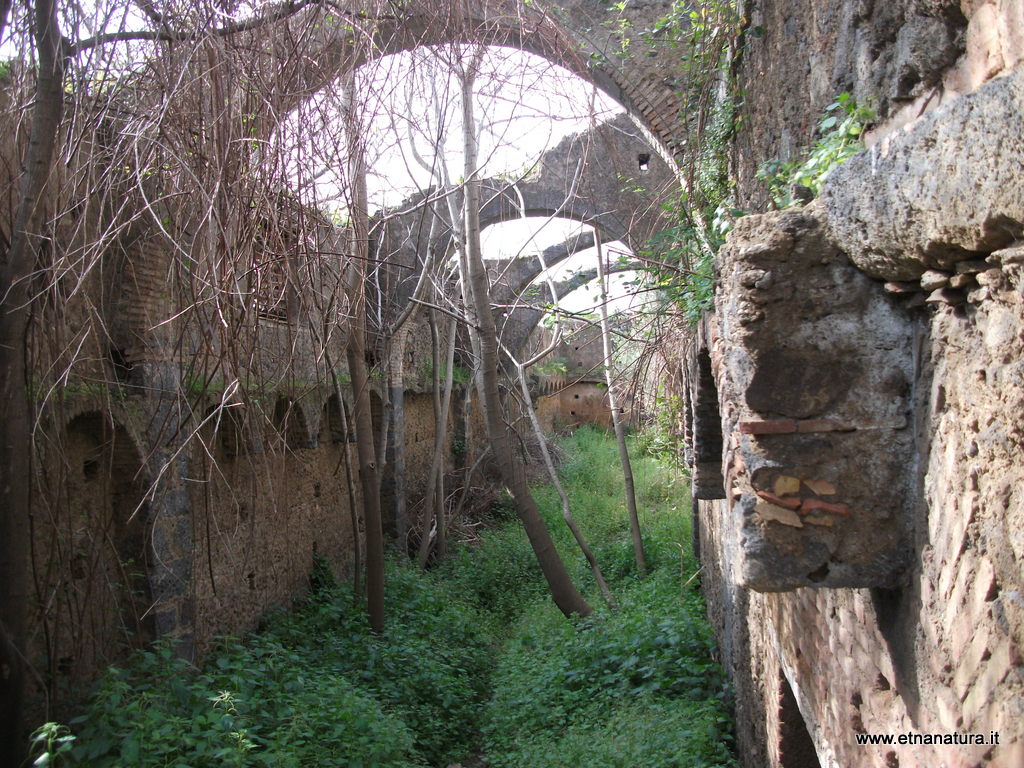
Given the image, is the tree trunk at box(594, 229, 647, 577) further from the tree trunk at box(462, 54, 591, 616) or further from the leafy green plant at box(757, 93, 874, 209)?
the leafy green plant at box(757, 93, 874, 209)

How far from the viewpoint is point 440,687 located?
6230 millimetres

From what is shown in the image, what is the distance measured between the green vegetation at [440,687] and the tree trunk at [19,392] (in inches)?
10.8

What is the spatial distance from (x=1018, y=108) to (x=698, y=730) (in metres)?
4.51

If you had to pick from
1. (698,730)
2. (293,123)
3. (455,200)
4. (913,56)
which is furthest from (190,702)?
(455,200)

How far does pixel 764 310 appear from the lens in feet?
6.31

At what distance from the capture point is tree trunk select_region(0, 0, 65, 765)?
2.96m

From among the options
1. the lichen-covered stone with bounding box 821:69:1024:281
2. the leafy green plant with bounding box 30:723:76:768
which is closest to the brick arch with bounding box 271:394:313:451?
the leafy green plant with bounding box 30:723:76:768

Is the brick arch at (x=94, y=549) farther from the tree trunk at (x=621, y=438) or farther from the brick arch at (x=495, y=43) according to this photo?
the tree trunk at (x=621, y=438)

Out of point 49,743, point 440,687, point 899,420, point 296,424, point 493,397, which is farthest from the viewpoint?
point 296,424

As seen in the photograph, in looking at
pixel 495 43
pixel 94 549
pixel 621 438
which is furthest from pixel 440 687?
pixel 495 43

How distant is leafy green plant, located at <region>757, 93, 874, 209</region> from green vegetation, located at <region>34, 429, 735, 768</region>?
10.6ft

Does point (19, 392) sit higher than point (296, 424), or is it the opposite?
point (19, 392)

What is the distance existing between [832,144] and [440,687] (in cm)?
535

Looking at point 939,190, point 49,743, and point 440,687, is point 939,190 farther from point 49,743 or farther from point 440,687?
point 440,687
